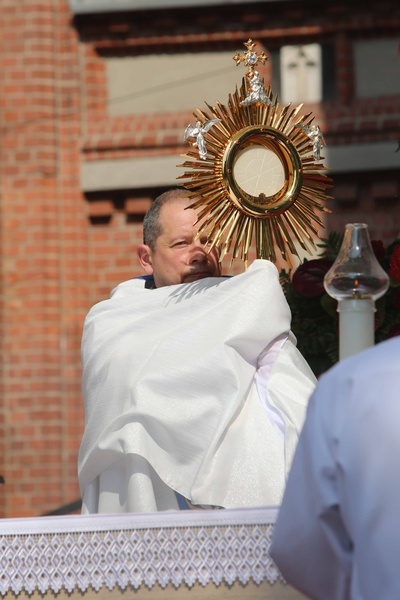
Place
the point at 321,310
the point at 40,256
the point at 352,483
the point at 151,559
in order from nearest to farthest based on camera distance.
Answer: the point at 352,483
the point at 151,559
the point at 321,310
the point at 40,256

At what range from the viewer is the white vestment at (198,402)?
8.93ft

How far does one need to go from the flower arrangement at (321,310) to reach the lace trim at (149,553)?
3.69ft

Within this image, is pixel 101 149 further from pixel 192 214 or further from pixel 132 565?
pixel 132 565

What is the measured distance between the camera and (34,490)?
6.06 m

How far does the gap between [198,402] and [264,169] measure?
0.59 m

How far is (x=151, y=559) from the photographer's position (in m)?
2.40

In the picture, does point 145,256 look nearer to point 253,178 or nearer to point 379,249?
point 253,178

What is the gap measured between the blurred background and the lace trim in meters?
3.61

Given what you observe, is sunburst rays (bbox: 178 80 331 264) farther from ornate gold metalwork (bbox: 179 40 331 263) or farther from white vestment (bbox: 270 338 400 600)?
white vestment (bbox: 270 338 400 600)

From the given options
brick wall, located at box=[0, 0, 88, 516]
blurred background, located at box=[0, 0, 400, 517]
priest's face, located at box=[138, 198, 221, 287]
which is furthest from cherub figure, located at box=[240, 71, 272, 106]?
brick wall, located at box=[0, 0, 88, 516]

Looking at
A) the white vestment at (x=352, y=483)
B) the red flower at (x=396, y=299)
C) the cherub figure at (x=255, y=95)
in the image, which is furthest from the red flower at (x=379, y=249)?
the white vestment at (x=352, y=483)

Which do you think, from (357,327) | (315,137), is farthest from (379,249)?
(357,327)

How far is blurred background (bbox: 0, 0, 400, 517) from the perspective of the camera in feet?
19.8

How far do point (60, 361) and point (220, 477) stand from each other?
345 cm
